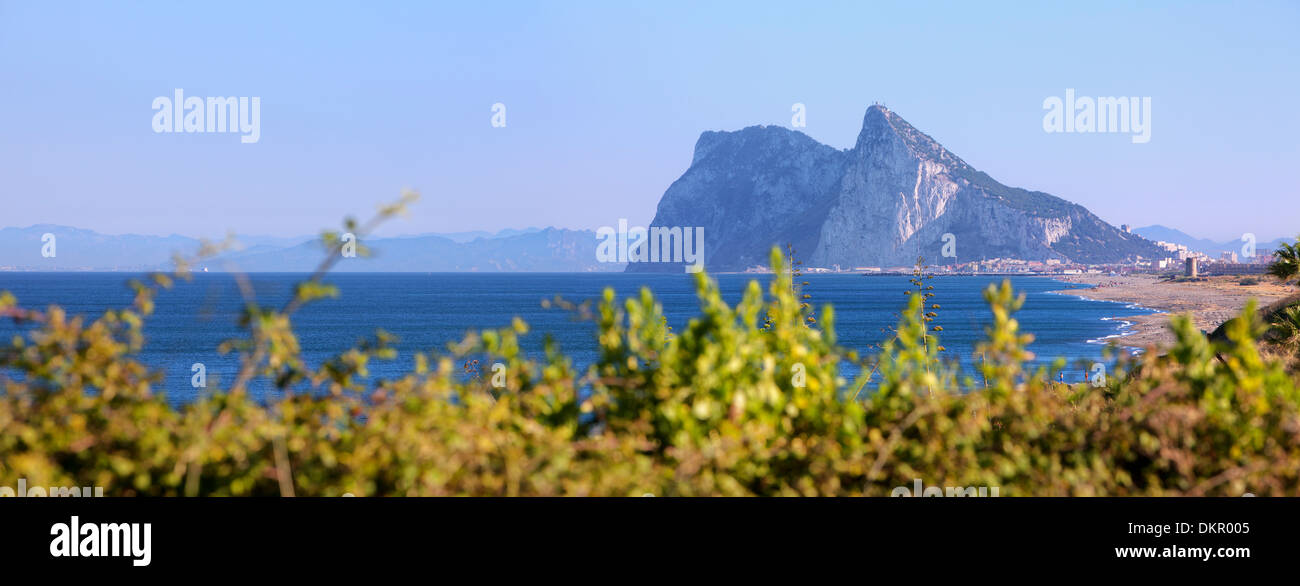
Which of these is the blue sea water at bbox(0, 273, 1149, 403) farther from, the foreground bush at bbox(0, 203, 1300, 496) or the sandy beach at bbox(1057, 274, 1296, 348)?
the foreground bush at bbox(0, 203, 1300, 496)

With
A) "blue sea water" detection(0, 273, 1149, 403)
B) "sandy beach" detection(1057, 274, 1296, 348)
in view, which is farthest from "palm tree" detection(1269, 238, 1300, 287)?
"sandy beach" detection(1057, 274, 1296, 348)

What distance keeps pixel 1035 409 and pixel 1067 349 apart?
65769mm

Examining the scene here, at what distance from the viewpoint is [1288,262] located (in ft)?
38.3

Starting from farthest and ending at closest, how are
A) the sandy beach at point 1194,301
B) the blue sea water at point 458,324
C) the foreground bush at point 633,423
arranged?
the sandy beach at point 1194,301 → the blue sea water at point 458,324 → the foreground bush at point 633,423

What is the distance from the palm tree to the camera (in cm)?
1156

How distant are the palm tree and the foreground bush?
926 centimetres

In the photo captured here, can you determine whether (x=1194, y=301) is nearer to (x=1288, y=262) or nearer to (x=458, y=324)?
(x=458, y=324)

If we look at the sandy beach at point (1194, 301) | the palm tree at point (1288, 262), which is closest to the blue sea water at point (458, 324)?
the sandy beach at point (1194, 301)

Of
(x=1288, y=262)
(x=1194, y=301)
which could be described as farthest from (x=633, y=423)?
(x=1194, y=301)

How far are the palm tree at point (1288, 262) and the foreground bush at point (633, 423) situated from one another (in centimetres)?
926

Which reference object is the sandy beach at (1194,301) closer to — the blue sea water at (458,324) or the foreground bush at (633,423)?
the blue sea water at (458,324)

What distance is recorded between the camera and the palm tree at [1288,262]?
11562mm
